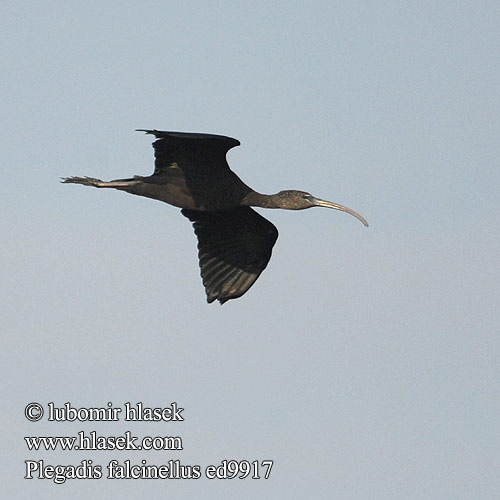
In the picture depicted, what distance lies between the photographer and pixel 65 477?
25.4 meters

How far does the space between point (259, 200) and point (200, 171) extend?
4.65ft

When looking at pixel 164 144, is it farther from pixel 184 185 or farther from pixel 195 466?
pixel 195 466

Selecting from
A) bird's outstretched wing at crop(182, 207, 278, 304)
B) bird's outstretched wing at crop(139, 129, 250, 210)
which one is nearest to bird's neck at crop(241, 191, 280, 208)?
bird's outstretched wing at crop(139, 129, 250, 210)

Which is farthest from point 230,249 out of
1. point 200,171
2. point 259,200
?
point 200,171

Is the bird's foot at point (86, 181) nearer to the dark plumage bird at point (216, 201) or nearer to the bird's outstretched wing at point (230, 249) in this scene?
the dark plumage bird at point (216, 201)

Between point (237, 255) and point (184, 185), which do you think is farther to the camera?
point (237, 255)

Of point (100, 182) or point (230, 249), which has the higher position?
point (100, 182)

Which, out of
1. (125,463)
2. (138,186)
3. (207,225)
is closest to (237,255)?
(207,225)

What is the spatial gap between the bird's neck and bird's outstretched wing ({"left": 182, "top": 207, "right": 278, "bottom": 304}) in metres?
0.79

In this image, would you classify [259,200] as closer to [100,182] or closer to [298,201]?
[298,201]

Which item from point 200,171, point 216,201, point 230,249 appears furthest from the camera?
point 230,249

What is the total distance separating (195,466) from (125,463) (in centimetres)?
141

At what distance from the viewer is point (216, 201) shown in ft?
82.9

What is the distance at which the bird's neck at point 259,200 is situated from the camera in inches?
1010
